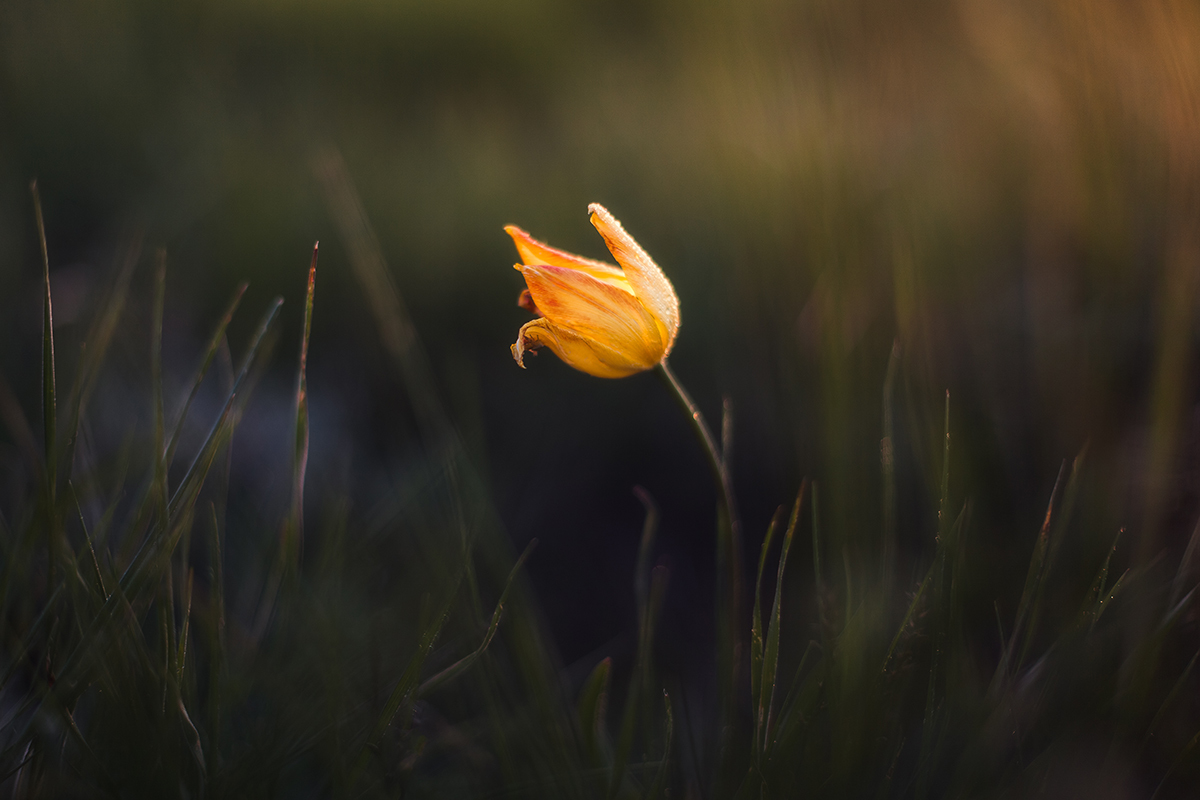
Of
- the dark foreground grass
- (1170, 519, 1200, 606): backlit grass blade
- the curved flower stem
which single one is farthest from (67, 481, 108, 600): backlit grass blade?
(1170, 519, 1200, 606): backlit grass blade

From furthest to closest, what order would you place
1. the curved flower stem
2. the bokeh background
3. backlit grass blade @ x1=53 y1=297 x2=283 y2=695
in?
the bokeh background < the curved flower stem < backlit grass blade @ x1=53 y1=297 x2=283 y2=695

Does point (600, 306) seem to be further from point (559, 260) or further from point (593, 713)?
point (593, 713)

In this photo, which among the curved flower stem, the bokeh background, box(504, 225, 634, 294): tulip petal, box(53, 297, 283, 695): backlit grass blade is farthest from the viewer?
the bokeh background

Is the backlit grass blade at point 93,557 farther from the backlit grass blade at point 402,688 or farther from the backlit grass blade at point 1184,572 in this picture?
the backlit grass blade at point 1184,572

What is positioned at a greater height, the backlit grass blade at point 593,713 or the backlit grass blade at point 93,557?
the backlit grass blade at point 93,557

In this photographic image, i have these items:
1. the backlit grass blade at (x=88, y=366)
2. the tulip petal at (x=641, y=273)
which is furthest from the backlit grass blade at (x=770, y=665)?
the backlit grass blade at (x=88, y=366)

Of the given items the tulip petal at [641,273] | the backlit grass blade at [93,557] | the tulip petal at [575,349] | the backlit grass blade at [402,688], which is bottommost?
the backlit grass blade at [402,688]

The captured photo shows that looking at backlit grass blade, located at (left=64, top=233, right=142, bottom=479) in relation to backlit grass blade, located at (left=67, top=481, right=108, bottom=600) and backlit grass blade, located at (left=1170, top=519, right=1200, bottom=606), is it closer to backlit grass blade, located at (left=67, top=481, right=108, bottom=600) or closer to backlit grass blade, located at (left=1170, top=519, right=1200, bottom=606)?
backlit grass blade, located at (left=67, top=481, right=108, bottom=600)
